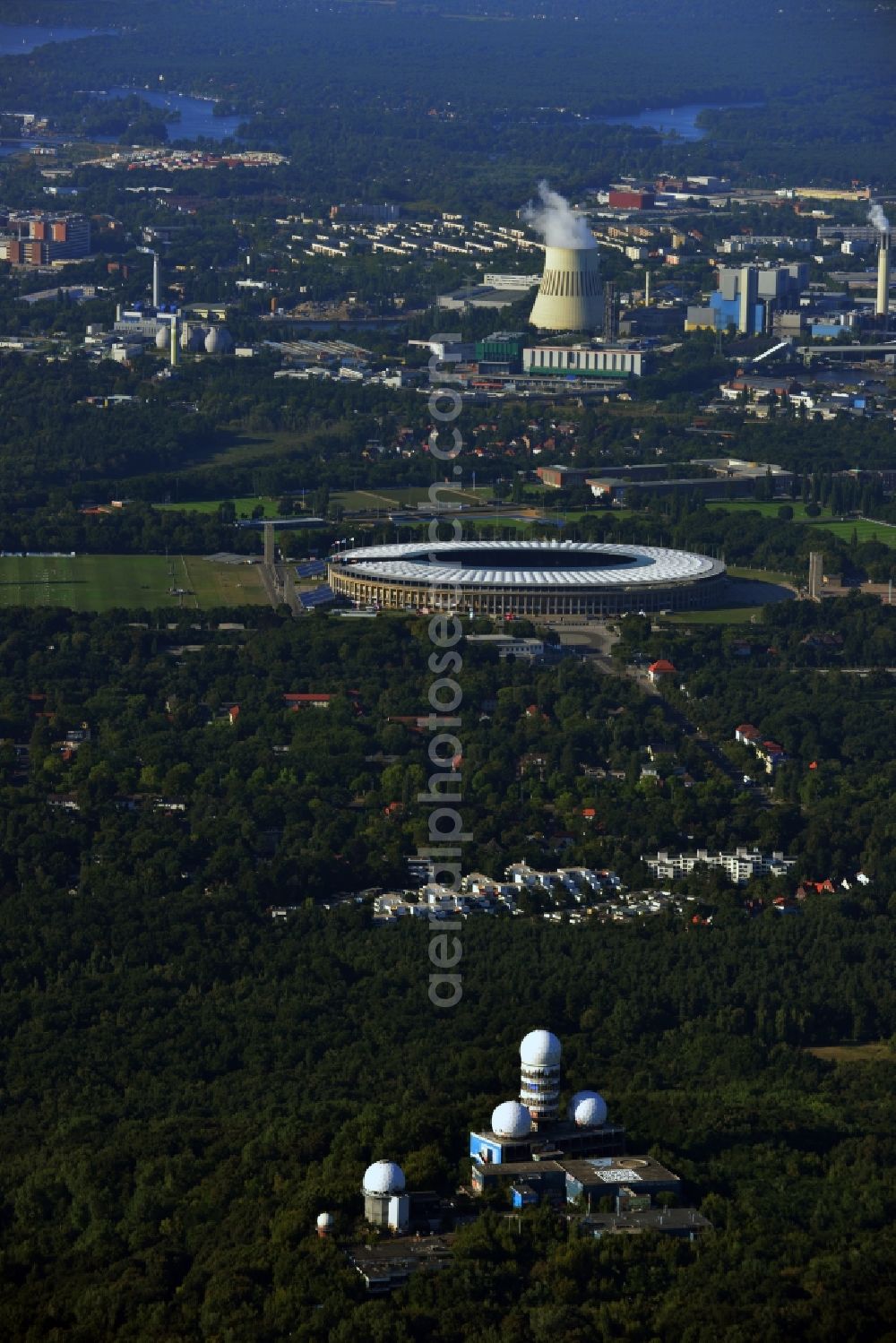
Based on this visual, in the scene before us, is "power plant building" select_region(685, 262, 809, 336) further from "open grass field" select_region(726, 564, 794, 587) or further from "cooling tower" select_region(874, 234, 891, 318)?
"open grass field" select_region(726, 564, 794, 587)

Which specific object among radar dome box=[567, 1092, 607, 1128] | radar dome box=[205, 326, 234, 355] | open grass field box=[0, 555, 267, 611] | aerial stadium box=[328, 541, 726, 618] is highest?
radar dome box=[567, 1092, 607, 1128]

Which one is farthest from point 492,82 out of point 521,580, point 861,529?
point 521,580

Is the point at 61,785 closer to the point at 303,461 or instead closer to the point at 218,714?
the point at 218,714

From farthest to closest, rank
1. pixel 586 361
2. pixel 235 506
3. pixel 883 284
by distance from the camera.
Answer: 1. pixel 883 284
2. pixel 586 361
3. pixel 235 506

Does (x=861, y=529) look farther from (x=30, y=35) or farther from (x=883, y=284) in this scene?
(x=30, y=35)

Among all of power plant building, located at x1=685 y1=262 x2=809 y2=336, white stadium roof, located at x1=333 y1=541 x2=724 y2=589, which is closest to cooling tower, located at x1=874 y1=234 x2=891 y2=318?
power plant building, located at x1=685 y1=262 x2=809 y2=336

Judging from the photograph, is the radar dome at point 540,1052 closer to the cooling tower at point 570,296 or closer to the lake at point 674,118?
the cooling tower at point 570,296

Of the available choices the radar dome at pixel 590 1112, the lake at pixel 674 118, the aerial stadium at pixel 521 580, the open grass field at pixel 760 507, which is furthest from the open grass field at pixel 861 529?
the lake at pixel 674 118
